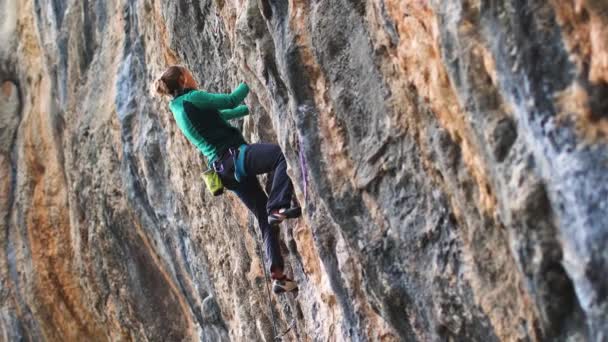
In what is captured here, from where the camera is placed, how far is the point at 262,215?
6.64 metres

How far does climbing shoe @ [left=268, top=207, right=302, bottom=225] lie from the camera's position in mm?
6176

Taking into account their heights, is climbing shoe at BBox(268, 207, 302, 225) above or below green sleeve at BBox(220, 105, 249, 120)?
below

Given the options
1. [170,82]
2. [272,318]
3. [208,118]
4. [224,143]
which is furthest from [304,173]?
[272,318]

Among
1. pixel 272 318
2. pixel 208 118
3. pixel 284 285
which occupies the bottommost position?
pixel 272 318

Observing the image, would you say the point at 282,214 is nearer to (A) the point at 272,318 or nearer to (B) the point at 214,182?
(B) the point at 214,182

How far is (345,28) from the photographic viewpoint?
5027 mm

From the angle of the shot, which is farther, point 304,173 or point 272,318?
point 272,318

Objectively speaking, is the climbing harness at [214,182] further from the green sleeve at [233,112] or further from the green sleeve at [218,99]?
the green sleeve at [218,99]

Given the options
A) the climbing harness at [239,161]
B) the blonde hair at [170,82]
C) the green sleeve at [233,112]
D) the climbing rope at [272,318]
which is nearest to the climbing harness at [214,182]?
the climbing harness at [239,161]

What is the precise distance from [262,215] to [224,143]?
26.3 inches

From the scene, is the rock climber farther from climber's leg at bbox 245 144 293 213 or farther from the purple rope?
the purple rope

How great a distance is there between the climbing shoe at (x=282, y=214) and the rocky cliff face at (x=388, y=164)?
0.72 ft

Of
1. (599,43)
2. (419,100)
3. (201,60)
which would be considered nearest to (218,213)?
(201,60)

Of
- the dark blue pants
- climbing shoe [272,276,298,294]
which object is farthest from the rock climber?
climbing shoe [272,276,298,294]
